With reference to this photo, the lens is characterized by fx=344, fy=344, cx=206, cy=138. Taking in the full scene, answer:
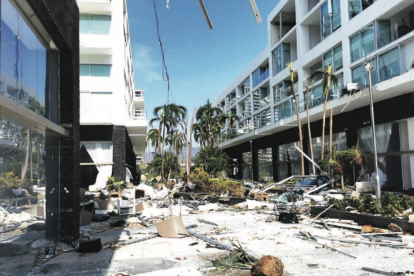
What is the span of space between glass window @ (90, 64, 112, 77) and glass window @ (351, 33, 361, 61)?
15504mm

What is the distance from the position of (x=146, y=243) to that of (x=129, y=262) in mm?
1467

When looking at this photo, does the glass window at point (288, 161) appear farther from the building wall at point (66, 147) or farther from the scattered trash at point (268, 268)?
the scattered trash at point (268, 268)

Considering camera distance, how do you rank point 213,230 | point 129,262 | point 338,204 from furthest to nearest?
1. point 338,204
2. point 213,230
3. point 129,262

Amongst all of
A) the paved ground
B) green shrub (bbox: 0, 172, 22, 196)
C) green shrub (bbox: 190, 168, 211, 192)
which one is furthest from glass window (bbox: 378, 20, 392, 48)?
green shrub (bbox: 0, 172, 22, 196)

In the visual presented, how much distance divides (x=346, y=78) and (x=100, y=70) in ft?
51.8

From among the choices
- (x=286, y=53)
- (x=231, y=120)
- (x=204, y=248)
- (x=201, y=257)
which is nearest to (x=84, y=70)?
Result: (x=286, y=53)

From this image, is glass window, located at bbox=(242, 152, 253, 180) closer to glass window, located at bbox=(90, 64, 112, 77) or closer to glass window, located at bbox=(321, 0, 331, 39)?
glass window, located at bbox=(321, 0, 331, 39)

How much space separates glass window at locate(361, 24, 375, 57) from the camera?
1834 cm

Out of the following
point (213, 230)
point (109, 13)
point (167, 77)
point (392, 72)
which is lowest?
point (213, 230)

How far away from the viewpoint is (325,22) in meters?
23.8

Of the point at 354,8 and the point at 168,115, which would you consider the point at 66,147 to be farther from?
the point at 168,115

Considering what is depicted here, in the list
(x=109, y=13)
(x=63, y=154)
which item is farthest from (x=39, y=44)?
(x=109, y=13)

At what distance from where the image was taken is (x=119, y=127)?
23.0 m

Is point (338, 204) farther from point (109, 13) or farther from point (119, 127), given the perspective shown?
point (109, 13)
